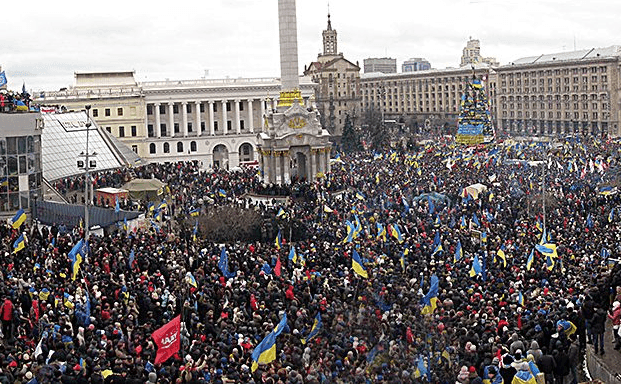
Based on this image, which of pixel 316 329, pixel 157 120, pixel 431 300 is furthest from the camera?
pixel 157 120

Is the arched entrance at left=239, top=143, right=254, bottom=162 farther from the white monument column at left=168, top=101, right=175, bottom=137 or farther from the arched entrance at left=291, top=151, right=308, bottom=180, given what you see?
the arched entrance at left=291, top=151, right=308, bottom=180

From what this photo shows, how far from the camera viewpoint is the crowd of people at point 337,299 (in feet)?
50.0

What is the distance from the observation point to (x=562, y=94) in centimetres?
11719

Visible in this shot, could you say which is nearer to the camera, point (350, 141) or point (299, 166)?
point (299, 166)

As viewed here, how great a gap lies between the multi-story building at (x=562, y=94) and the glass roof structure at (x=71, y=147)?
211 feet

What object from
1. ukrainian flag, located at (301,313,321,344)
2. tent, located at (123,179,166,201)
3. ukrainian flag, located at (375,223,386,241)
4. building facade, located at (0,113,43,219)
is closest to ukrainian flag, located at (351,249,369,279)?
ukrainian flag, located at (301,313,321,344)

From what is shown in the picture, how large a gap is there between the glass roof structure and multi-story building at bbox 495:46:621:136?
64.2 metres

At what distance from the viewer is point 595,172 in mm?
47375

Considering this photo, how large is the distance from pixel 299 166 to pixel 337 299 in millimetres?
34913

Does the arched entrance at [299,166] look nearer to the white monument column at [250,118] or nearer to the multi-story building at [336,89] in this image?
the white monument column at [250,118]

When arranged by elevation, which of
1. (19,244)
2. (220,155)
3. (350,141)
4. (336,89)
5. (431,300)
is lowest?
(431,300)

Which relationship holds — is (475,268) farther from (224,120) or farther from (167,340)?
(224,120)

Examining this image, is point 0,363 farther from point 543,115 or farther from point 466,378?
point 543,115

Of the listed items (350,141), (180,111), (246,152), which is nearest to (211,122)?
(180,111)
